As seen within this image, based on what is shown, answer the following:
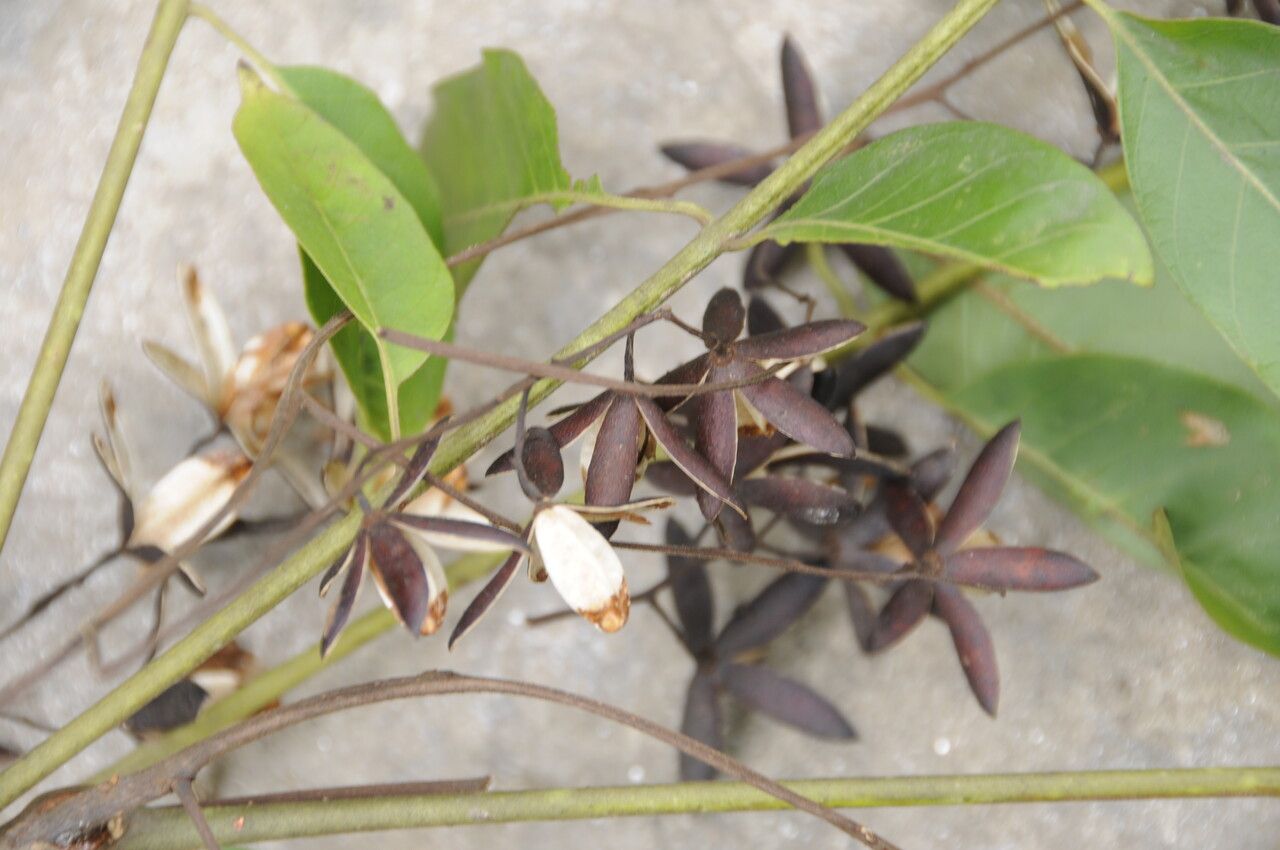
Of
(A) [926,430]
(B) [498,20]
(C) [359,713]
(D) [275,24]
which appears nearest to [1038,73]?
(A) [926,430]

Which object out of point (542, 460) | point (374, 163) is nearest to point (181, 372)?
point (374, 163)

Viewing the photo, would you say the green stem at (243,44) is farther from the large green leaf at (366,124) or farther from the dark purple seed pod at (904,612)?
the dark purple seed pod at (904,612)

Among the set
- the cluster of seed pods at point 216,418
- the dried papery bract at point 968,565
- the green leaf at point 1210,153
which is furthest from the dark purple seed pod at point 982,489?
the cluster of seed pods at point 216,418

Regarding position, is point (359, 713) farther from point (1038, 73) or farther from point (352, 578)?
point (1038, 73)

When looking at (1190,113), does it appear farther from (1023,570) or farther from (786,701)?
(786,701)

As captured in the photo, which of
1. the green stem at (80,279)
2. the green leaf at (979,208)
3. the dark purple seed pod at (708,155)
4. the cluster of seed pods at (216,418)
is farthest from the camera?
the dark purple seed pod at (708,155)

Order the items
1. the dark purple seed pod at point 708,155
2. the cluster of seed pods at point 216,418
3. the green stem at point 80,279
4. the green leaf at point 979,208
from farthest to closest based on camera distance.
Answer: the dark purple seed pod at point 708,155, the cluster of seed pods at point 216,418, the green stem at point 80,279, the green leaf at point 979,208
